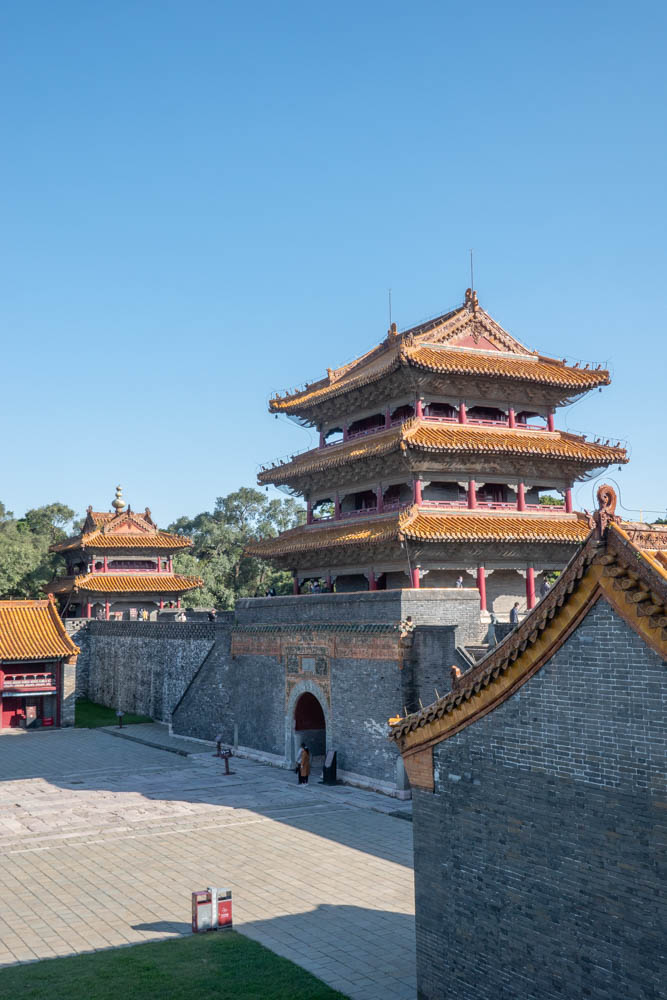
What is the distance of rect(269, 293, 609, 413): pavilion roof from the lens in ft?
79.7

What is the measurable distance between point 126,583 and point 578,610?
37.3 metres

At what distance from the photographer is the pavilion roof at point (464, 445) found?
927 inches

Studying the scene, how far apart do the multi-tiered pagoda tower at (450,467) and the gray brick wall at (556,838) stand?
13.7 meters

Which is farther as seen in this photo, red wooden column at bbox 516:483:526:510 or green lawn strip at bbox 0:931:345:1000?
red wooden column at bbox 516:483:526:510

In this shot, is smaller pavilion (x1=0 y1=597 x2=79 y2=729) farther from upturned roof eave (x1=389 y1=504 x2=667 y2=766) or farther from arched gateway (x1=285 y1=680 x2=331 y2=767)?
upturned roof eave (x1=389 y1=504 x2=667 y2=766)

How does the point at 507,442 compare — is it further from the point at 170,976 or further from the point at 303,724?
the point at 170,976

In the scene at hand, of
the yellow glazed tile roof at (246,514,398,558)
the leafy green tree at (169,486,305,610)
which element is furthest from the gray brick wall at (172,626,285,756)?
the leafy green tree at (169,486,305,610)

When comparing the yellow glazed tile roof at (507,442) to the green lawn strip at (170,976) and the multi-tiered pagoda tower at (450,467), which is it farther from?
the green lawn strip at (170,976)

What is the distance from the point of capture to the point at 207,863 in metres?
15.1

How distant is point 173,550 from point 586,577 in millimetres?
38341

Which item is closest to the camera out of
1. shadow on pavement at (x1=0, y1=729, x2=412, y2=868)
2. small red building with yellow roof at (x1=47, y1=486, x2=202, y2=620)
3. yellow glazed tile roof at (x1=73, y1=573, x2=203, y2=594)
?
shadow on pavement at (x1=0, y1=729, x2=412, y2=868)

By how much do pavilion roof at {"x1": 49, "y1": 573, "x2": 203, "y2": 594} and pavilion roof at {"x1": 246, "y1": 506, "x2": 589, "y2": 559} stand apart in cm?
1719

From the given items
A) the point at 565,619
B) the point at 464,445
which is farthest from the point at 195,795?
the point at 565,619

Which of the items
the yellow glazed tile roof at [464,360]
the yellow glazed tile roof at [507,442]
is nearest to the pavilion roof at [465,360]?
the yellow glazed tile roof at [464,360]
